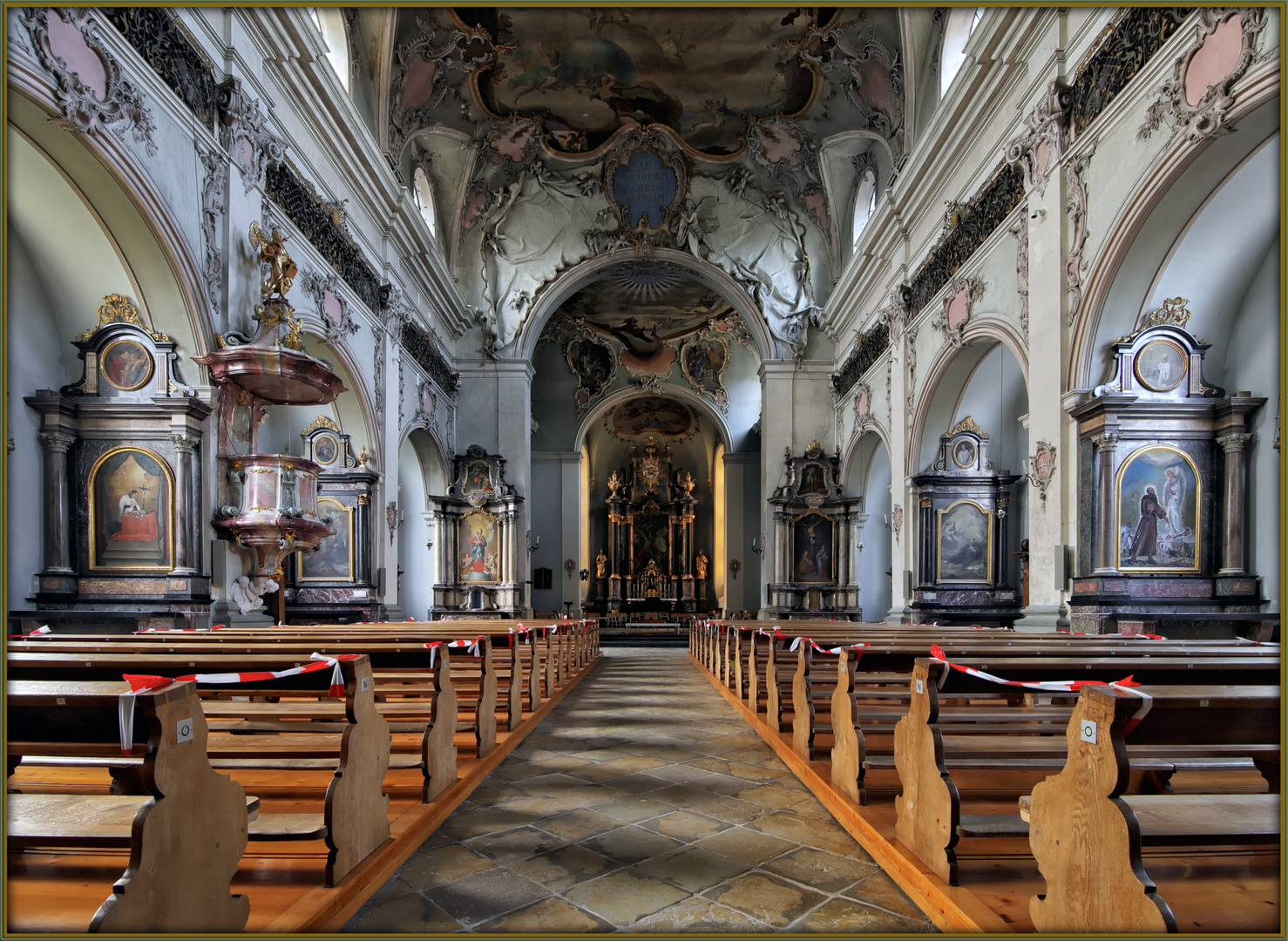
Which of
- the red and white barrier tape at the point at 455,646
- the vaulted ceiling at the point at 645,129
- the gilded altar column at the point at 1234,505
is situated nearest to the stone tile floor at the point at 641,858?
the red and white barrier tape at the point at 455,646

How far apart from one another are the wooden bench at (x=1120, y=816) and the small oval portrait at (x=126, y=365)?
633 cm

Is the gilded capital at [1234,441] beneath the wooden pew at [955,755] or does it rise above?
above

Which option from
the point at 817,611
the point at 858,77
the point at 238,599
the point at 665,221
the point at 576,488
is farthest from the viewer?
the point at 576,488

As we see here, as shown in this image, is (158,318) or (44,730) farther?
(158,318)

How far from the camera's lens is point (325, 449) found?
10703 mm

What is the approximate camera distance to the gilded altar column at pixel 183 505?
6.05 meters

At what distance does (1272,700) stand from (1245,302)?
5.37 meters

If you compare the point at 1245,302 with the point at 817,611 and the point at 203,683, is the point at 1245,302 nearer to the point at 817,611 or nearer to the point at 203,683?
the point at 203,683

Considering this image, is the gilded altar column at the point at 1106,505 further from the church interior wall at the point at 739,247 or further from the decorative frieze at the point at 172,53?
the decorative frieze at the point at 172,53

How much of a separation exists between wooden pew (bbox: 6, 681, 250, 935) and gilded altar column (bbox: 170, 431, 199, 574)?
167 inches

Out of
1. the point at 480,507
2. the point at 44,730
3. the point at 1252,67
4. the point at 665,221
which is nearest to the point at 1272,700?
the point at 44,730

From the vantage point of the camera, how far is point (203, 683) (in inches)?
92.0

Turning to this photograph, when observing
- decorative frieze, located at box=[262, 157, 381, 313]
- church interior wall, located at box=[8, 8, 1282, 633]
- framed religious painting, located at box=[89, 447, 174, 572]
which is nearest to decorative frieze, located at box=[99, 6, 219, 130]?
church interior wall, located at box=[8, 8, 1282, 633]

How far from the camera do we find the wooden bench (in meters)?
1.83
